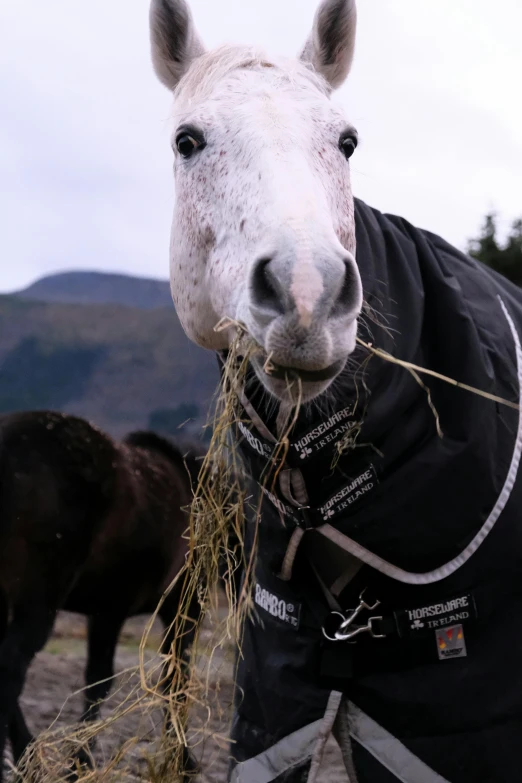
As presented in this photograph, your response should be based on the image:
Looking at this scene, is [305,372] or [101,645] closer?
[305,372]

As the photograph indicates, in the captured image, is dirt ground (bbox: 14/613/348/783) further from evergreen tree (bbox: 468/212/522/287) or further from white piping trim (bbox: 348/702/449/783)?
evergreen tree (bbox: 468/212/522/287)

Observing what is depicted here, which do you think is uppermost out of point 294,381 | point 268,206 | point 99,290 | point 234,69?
point 99,290

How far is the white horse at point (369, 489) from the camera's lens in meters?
1.86

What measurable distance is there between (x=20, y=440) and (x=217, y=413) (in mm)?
2566

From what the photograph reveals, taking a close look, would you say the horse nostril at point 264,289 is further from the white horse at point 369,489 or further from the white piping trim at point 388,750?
the white piping trim at point 388,750


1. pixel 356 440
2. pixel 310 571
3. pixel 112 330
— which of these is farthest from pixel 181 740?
pixel 112 330

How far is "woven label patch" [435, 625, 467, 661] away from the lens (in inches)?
76.8

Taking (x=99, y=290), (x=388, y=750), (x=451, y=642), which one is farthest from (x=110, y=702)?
(x=99, y=290)

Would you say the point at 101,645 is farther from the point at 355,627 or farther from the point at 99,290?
the point at 99,290

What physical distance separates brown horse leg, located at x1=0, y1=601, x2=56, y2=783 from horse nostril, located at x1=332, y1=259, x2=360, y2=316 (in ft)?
10.1

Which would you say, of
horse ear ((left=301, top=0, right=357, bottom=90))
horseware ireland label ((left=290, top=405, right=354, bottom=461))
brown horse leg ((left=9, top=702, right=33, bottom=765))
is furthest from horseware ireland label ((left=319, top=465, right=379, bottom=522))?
brown horse leg ((left=9, top=702, right=33, bottom=765))

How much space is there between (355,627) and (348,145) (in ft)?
4.11

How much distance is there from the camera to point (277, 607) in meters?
2.12

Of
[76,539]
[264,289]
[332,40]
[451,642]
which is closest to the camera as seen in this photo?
[264,289]
